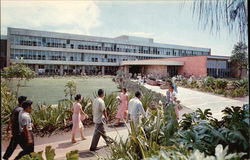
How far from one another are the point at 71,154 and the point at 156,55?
5941 centimetres

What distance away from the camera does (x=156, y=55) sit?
6034cm

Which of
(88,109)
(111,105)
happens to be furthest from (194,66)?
(88,109)

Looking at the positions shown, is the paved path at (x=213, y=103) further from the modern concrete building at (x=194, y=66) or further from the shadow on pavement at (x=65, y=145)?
the modern concrete building at (x=194, y=66)

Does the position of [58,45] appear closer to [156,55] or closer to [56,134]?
[156,55]

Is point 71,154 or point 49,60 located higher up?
point 49,60

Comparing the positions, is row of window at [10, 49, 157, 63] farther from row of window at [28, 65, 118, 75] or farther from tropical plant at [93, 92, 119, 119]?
tropical plant at [93, 92, 119, 119]

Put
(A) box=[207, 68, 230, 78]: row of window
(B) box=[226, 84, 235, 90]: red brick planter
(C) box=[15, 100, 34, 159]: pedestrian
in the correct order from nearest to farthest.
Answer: (C) box=[15, 100, 34, 159]: pedestrian
(B) box=[226, 84, 235, 90]: red brick planter
(A) box=[207, 68, 230, 78]: row of window

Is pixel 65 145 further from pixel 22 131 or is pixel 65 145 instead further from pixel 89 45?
pixel 89 45

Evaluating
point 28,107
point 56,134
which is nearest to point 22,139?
point 28,107

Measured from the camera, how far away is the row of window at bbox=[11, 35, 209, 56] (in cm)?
4347


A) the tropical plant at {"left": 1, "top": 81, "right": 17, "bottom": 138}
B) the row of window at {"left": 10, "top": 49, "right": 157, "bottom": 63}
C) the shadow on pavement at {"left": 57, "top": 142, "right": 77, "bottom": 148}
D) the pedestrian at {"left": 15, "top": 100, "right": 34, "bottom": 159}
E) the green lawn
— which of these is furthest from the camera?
the row of window at {"left": 10, "top": 49, "right": 157, "bottom": 63}

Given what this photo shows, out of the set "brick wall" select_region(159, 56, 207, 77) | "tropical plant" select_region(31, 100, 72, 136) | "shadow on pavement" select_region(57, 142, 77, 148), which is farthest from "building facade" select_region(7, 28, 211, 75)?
"shadow on pavement" select_region(57, 142, 77, 148)

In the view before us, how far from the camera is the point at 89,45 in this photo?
169 ft

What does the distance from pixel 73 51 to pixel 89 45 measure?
455 cm
